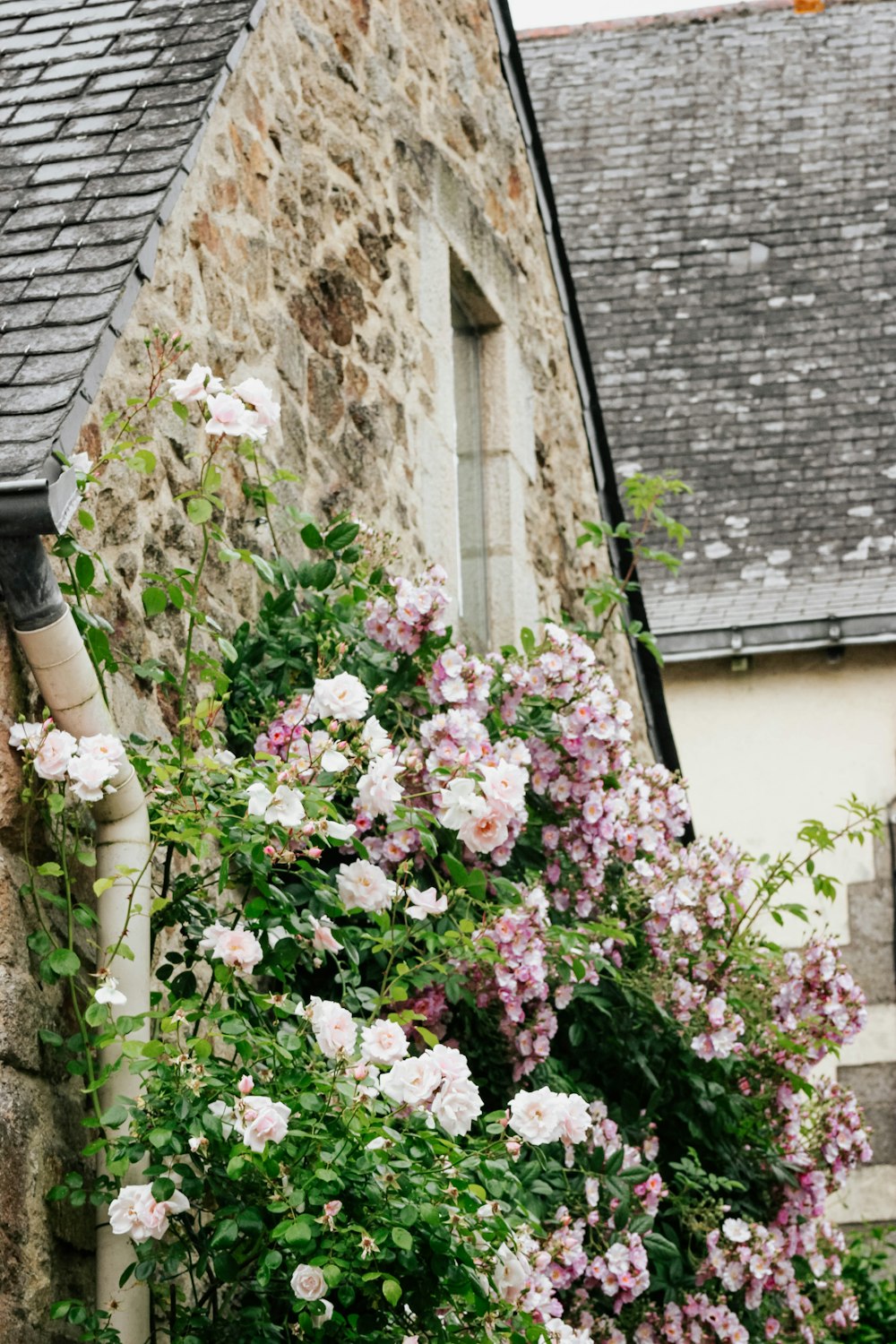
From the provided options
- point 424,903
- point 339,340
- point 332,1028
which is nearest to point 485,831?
point 424,903

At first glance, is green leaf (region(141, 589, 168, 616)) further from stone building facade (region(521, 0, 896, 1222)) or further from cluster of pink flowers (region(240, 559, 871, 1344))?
stone building facade (region(521, 0, 896, 1222))

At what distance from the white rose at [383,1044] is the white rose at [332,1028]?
0.09 feet

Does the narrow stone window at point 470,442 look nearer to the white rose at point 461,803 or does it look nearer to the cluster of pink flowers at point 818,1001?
the cluster of pink flowers at point 818,1001

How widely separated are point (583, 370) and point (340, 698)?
3.88 metres

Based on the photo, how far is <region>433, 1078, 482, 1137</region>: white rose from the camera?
295 centimetres

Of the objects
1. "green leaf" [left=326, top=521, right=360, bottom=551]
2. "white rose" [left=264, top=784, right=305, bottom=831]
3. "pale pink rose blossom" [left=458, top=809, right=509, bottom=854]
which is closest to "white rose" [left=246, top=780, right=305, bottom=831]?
"white rose" [left=264, top=784, right=305, bottom=831]

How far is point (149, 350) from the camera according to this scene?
348cm

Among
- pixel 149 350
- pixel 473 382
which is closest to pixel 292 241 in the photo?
pixel 149 350

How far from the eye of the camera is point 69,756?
2.88 meters

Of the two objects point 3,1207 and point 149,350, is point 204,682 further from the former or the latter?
point 3,1207

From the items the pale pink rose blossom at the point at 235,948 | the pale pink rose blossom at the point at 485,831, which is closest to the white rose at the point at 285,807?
the pale pink rose blossom at the point at 235,948

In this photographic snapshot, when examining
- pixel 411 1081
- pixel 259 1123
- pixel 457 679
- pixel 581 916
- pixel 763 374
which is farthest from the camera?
pixel 763 374

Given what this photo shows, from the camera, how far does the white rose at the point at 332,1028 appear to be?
2988 mm

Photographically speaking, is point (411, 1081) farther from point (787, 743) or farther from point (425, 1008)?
point (787, 743)
